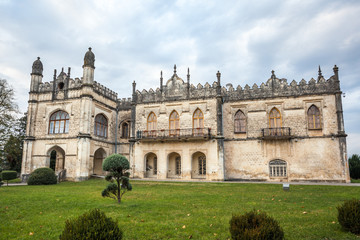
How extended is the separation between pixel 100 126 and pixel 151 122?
19.4ft

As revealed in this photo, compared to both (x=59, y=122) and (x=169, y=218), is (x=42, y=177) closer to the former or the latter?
(x=59, y=122)

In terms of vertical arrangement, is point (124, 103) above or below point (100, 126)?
above

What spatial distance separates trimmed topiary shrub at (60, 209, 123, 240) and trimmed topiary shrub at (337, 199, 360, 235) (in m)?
5.50

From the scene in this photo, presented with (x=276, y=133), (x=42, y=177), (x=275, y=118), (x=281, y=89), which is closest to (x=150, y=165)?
(x=42, y=177)

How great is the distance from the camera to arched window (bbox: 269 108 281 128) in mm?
25941

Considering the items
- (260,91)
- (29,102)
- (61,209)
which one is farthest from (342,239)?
(29,102)

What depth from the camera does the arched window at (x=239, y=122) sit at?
26839 millimetres

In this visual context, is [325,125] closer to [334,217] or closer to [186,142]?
[186,142]

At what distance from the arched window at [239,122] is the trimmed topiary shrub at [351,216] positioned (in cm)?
2009

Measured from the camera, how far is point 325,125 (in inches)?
963

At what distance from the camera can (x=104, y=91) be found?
31062mm

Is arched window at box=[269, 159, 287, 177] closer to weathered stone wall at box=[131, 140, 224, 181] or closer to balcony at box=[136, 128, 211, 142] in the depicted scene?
weathered stone wall at box=[131, 140, 224, 181]

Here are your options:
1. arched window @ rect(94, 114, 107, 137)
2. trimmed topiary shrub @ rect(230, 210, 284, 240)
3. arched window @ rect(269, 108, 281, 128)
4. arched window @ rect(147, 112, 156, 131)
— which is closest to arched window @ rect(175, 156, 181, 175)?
arched window @ rect(147, 112, 156, 131)

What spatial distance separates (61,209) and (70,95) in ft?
69.1
